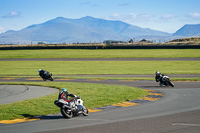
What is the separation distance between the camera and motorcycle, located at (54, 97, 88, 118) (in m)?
15.7

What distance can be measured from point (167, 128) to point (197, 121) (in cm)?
203

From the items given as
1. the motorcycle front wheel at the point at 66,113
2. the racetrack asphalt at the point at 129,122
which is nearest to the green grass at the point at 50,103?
the racetrack asphalt at the point at 129,122

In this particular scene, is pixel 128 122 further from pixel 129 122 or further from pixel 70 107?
pixel 70 107

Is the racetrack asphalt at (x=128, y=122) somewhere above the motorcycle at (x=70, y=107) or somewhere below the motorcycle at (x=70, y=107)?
below

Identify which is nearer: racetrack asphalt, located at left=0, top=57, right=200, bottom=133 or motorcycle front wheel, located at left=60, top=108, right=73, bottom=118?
racetrack asphalt, located at left=0, top=57, right=200, bottom=133

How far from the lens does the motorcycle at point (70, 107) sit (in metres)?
15.7

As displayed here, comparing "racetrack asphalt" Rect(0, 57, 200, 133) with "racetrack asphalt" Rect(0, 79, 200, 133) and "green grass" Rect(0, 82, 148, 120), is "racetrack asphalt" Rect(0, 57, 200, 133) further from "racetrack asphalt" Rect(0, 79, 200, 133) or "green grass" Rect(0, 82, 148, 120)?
"green grass" Rect(0, 82, 148, 120)

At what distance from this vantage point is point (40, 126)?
555 inches

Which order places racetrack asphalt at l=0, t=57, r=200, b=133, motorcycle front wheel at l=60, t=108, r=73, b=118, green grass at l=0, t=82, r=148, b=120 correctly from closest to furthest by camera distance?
racetrack asphalt at l=0, t=57, r=200, b=133 → motorcycle front wheel at l=60, t=108, r=73, b=118 → green grass at l=0, t=82, r=148, b=120

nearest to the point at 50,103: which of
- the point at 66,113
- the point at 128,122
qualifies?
the point at 66,113

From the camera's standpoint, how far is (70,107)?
15.8 metres

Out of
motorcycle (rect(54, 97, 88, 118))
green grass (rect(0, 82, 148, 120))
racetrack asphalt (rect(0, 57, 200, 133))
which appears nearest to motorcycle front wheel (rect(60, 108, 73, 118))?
motorcycle (rect(54, 97, 88, 118))

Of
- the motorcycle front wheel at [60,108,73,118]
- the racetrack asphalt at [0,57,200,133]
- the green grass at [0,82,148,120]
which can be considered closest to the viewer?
the racetrack asphalt at [0,57,200,133]

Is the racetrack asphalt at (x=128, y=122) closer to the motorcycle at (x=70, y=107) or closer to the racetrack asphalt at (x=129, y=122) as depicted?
the racetrack asphalt at (x=129, y=122)
